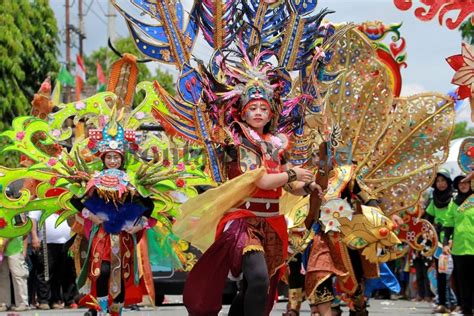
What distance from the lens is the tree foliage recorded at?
98.7 ft

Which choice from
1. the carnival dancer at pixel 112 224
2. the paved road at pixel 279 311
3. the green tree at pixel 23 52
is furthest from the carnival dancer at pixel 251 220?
the green tree at pixel 23 52

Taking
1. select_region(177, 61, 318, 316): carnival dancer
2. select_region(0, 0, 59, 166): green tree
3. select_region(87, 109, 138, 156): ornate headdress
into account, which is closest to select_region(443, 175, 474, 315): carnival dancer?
select_region(87, 109, 138, 156): ornate headdress

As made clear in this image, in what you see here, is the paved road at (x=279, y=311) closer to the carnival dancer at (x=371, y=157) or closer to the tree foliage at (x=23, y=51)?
the carnival dancer at (x=371, y=157)

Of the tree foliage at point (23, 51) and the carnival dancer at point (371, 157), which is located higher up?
the tree foliage at point (23, 51)

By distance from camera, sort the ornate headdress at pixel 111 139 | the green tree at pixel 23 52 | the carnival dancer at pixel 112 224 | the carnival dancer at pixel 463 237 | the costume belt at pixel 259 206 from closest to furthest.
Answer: the costume belt at pixel 259 206 → the carnival dancer at pixel 112 224 → the ornate headdress at pixel 111 139 → the carnival dancer at pixel 463 237 → the green tree at pixel 23 52

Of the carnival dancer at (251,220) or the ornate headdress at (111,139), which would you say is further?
the ornate headdress at (111,139)

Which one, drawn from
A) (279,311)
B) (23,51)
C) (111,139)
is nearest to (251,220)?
(111,139)

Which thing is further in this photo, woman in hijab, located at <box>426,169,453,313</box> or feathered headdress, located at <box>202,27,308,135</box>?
woman in hijab, located at <box>426,169,453,313</box>

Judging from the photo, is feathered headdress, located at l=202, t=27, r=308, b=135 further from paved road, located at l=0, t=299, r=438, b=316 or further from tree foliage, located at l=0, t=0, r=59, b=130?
tree foliage, located at l=0, t=0, r=59, b=130

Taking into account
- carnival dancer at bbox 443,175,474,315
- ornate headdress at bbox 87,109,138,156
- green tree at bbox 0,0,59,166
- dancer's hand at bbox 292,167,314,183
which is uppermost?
green tree at bbox 0,0,59,166

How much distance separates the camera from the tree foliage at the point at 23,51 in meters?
30.1

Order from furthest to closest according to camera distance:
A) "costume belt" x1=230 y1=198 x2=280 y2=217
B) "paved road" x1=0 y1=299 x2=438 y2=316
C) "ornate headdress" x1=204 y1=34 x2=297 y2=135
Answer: "paved road" x1=0 y1=299 x2=438 y2=316
"ornate headdress" x1=204 y1=34 x2=297 y2=135
"costume belt" x1=230 y1=198 x2=280 y2=217

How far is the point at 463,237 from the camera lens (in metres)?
14.3

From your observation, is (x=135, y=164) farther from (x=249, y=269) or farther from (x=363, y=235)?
(x=249, y=269)
